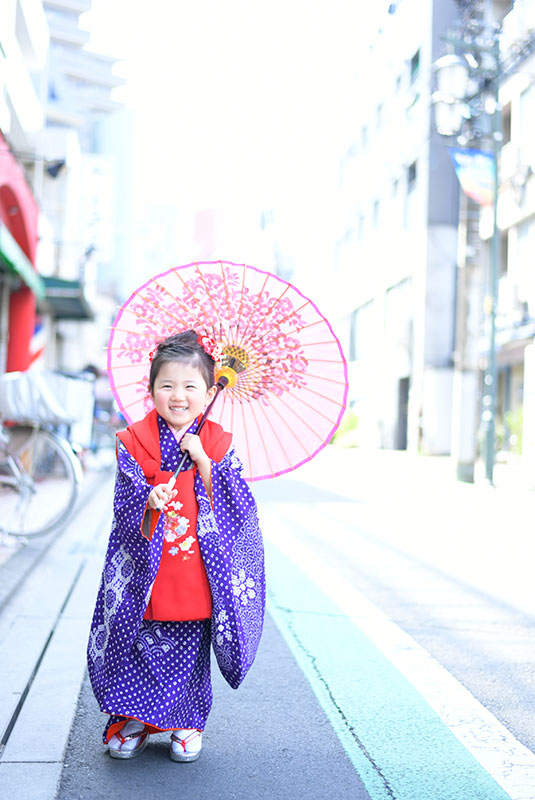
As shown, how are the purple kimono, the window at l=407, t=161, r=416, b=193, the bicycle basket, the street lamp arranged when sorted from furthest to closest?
the window at l=407, t=161, r=416, b=193 < the street lamp < the bicycle basket < the purple kimono

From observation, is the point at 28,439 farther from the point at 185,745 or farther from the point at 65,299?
the point at 65,299

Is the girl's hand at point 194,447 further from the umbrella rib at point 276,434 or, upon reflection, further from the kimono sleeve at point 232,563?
the umbrella rib at point 276,434

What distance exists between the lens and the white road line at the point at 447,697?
2.83m

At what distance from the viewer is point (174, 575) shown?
2.77 metres

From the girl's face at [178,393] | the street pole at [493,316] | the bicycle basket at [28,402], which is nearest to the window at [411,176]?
the street pole at [493,316]

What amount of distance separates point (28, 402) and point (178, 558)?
3952 millimetres

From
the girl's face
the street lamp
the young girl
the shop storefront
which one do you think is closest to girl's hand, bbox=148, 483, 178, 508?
the young girl

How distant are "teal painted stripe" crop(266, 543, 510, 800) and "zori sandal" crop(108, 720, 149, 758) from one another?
2.33ft

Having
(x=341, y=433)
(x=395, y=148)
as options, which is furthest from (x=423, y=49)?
(x=341, y=433)

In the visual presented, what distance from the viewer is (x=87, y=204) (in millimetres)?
29953

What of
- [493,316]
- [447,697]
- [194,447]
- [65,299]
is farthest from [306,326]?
[65,299]

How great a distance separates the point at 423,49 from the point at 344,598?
24569 millimetres

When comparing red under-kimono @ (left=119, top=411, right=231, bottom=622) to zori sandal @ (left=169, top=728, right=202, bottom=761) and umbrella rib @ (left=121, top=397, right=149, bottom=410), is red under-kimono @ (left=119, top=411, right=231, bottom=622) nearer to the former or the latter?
zori sandal @ (left=169, top=728, right=202, bottom=761)

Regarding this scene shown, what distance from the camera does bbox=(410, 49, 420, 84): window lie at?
27641 mm
